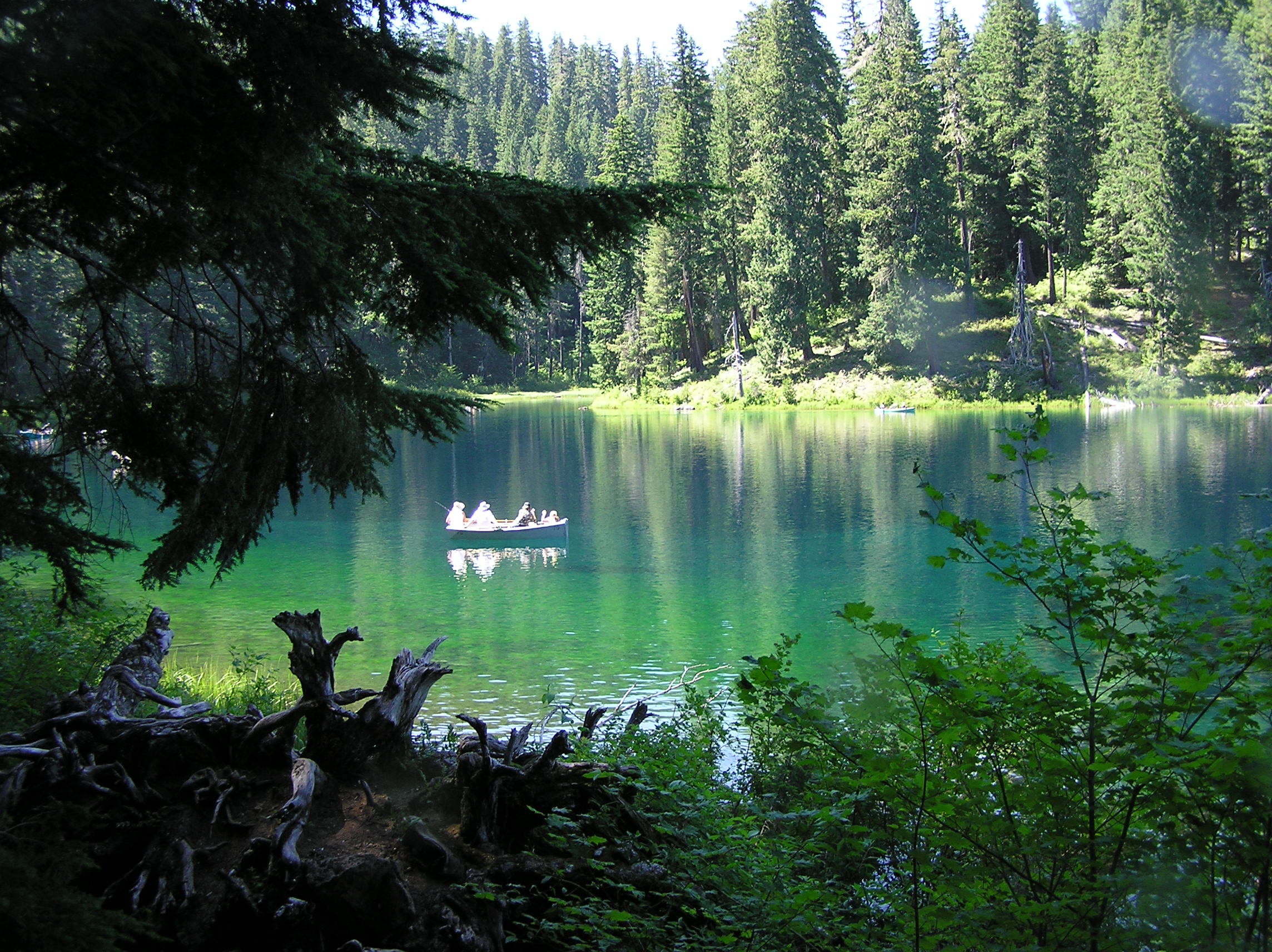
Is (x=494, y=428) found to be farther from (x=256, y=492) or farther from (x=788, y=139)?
(x=256, y=492)

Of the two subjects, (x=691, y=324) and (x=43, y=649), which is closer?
(x=43, y=649)

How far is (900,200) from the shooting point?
44.4m

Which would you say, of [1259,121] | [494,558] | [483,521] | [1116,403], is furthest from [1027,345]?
[494,558]

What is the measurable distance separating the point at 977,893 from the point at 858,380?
44.9 metres

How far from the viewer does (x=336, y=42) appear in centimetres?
370

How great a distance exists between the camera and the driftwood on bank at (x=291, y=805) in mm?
3273

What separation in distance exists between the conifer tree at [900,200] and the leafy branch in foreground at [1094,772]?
1698 inches

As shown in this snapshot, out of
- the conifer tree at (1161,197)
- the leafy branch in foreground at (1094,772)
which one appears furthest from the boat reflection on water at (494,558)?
the conifer tree at (1161,197)

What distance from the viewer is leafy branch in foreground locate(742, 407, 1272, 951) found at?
98.1 inches

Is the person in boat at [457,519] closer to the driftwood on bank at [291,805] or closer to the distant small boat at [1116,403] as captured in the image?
the driftwood on bank at [291,805]

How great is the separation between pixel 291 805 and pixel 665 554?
14.6m

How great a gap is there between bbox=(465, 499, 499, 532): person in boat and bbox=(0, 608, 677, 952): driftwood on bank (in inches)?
593

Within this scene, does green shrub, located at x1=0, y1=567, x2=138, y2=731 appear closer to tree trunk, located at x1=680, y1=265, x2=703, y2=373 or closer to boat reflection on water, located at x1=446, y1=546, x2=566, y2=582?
boat reflection on water, located at x1=446, y1=546, x2=566, y2=582

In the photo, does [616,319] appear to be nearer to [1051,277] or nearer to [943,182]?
[943,182]
